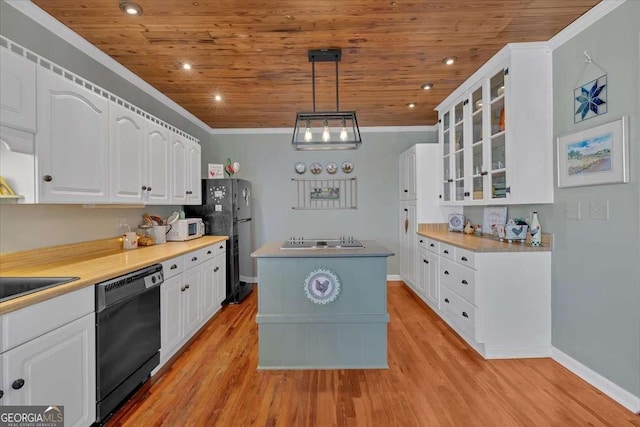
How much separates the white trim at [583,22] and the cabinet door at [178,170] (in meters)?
3.56

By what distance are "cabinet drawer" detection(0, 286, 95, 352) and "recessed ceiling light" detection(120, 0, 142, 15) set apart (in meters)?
1.74

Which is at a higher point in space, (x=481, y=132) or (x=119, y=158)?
(x=481, y=132)

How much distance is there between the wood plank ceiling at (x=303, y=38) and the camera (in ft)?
6.44

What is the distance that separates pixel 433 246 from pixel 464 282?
79cm

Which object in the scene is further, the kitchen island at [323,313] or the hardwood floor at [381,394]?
the kitchen island at [323,313]

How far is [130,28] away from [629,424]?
4082mm

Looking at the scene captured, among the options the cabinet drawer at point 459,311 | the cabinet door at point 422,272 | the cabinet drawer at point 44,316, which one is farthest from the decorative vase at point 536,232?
the cabinet drawer at point 44,316

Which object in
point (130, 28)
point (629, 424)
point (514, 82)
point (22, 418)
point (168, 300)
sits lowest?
point (629, 424)

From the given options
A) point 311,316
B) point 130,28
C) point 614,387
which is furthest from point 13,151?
point 614,387

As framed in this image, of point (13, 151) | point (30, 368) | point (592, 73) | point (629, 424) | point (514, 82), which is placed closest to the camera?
point (30, 368)

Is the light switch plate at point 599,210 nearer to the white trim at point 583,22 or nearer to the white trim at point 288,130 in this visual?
the white trim at point 583,22

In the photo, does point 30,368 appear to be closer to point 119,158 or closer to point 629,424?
point 119,158

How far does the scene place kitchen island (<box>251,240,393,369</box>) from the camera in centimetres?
237

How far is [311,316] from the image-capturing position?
2.37 metres
